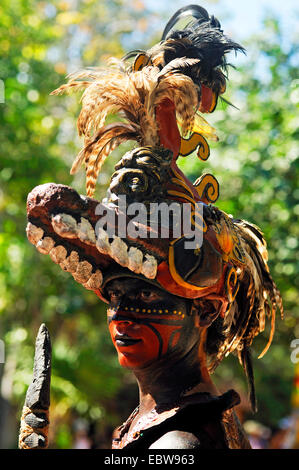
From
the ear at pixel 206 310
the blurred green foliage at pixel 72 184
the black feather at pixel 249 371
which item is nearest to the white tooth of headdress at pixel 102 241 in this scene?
the ear at pixel 206 310

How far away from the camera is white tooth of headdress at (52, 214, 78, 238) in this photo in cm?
302

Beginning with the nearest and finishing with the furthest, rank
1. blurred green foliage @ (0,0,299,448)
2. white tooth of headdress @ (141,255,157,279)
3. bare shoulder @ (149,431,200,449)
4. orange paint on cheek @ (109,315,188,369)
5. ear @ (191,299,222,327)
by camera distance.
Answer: bare shoulder @ (149,431,200,449)
white tooth of headdress @ (141,255,157,279)
orange paint on cheek @ (109,315,188,369)
ear @ (191,299,222,327)
blurred green foliage @ (0,0,299,448)

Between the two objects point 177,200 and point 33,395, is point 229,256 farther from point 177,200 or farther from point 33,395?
point 33,395

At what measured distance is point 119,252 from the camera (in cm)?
318

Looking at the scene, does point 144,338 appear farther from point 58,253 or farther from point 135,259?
point 58,253

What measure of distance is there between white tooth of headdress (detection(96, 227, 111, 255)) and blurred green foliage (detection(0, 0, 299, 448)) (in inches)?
195

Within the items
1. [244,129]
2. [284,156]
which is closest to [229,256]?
[284,156]

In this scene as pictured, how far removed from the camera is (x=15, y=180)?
35.0ft

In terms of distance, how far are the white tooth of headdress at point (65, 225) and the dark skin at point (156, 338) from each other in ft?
1.59

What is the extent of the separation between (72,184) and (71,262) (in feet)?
25.9

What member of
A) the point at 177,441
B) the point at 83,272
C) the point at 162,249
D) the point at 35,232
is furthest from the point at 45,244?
the point at 177,441

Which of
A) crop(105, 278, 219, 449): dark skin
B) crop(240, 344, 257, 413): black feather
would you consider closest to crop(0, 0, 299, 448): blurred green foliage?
crop(240, 344, 257, 413): black feather

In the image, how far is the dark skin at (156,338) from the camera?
133 inches

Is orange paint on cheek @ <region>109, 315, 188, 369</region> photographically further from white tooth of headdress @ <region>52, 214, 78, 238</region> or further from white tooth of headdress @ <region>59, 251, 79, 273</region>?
white tooth of headdress @ <region>52, 214, 78, 238</region>
